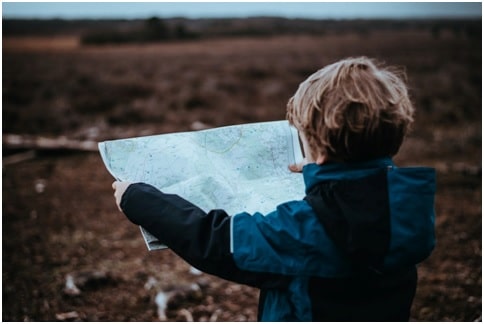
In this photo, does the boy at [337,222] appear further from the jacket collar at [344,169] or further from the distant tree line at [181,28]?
the distant tree line at [181,28]

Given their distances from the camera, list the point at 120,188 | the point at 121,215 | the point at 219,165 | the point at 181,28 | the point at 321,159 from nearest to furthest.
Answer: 1. the point at 321,159
2. the point at 120,188
3. the point at 219,165
4. the point at 121,215
5. the point at 181,28

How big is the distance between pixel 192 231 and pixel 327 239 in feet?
1.17

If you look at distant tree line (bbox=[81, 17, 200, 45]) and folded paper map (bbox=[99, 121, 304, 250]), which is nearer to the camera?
folded paper map (bbox=[99, 121, 304, 250])

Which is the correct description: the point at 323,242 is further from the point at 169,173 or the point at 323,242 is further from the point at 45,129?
the point at 45,129

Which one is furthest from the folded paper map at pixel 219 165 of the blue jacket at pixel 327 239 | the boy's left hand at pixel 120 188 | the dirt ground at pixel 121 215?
the dirt ground at pixel 121 215

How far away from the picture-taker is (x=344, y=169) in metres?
1.31

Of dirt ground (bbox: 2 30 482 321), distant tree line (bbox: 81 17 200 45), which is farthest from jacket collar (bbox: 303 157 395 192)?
distant tree line (bbox: 81 17 200 45)

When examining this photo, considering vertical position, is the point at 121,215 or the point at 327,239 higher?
the point at 327,239

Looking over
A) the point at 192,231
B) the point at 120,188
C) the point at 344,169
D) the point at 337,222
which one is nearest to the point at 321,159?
the point at 344,169

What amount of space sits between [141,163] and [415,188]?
829 millimetres

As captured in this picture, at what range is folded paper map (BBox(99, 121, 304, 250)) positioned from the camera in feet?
5.16

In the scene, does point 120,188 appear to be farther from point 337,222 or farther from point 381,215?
point 381,215

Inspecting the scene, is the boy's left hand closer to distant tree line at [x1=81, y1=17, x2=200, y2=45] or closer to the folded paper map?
the folded paper map

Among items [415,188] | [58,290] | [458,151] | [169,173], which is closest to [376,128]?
[415,188]
